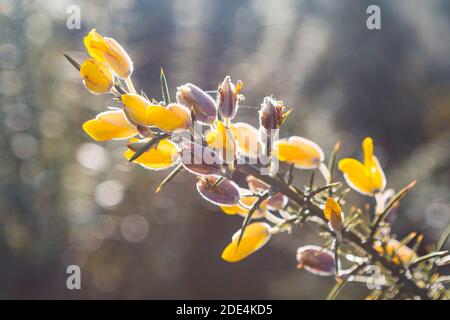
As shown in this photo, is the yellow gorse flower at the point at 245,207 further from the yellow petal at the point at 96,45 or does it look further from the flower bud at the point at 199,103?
the yellow petal at the point at 96,45

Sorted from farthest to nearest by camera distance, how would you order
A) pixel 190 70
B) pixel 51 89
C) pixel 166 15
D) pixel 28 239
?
1. pixel 166 15
2. pixel 190 70
3. pixel 51 89
4. pixel 28 239

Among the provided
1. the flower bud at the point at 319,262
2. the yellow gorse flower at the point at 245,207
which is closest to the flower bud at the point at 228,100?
the yellow gorse flower at the point at 245,207

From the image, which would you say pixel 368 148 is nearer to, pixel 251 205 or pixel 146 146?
pixel 251 205

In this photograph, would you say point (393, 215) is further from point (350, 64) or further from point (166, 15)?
point (166, 15)

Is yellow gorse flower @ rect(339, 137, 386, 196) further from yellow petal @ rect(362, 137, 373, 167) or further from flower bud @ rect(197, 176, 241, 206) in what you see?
flower bud @ rect(197, 176, 241, 206)

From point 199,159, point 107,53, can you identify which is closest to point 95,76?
point 107,53

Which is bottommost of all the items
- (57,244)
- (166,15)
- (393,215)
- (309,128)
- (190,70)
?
(393,215)

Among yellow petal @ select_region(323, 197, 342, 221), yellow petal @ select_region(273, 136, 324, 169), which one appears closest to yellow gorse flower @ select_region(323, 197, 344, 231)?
yellow petal @ select_region(323, 197, 342, 221)
